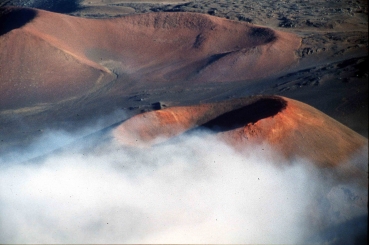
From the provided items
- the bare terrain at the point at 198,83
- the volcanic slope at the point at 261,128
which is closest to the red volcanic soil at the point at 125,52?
the bare terrain at the point at 198,83

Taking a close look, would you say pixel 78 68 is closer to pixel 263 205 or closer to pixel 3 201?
pixel 3 201

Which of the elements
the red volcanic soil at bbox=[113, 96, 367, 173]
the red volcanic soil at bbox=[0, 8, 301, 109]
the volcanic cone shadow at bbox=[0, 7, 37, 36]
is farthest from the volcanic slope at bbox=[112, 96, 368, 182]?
the volcanic cone shadow at bbox=[0, 7, 37, 36]

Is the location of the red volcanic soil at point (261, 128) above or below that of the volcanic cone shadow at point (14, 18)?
below

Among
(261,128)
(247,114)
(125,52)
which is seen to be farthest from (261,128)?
(125,52)

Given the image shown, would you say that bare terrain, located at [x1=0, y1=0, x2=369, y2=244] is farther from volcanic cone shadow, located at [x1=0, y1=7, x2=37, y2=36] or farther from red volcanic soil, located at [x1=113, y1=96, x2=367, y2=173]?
volcanic cone shadow, located at [x1=0, y1=7, x2=37, y2=36]

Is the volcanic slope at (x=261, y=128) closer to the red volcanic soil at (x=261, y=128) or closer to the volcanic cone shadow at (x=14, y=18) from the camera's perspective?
the red volcanic soil at (x=261, y=128)

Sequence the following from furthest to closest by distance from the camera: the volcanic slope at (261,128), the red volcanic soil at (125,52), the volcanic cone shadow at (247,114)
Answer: the red volcanic soil at (125,52), the volcanic cone shadow at (247,114), the volcanic slope at (261,128)

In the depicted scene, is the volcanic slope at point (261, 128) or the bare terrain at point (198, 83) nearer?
the volcanic slope at point (261, 128)

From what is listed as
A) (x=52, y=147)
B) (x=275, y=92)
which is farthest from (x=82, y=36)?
(x=275, y=92)
